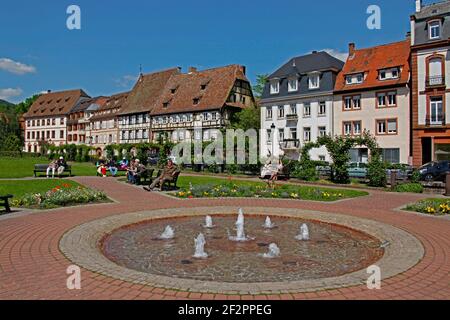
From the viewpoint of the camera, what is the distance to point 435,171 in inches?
965

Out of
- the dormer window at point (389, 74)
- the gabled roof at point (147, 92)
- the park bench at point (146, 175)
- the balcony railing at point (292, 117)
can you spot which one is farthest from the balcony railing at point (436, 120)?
the gabled roof at point (147, 92)

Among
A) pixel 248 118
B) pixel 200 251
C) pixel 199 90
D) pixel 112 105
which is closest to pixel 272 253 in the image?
pixel 200 251

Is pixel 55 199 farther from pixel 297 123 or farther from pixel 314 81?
pixel 314 81

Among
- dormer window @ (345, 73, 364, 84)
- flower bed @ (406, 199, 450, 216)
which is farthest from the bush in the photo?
dormer window @ (345, 73, 364, 84)

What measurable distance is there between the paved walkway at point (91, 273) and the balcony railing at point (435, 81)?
2802cm

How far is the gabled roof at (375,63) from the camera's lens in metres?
38.4

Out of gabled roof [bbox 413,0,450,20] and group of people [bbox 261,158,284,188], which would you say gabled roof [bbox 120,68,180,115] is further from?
gabled roof [bbox 413,0,450,20]

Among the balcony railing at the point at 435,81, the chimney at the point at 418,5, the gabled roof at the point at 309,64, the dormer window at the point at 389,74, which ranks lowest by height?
the balcony railing at the point at 435,81

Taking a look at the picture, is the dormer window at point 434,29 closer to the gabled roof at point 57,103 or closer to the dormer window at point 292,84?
the dormer window at point 292,84

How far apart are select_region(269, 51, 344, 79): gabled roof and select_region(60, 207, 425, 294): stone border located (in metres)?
36.2

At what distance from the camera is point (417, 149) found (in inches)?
1399

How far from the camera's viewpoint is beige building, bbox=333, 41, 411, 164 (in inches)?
1476
